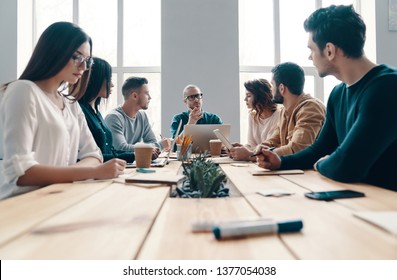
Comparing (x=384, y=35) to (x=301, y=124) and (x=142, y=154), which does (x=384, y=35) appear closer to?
(x=301, y=124)

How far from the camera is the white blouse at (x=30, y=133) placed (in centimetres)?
110

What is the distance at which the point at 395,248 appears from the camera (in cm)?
48

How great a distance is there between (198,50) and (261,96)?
1.58 metres

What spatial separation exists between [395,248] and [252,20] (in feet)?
15.2

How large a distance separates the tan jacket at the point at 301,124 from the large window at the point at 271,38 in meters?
2.32

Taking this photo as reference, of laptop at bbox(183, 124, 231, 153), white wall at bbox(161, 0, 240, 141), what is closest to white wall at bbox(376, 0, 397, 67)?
white wall at bbox(161, 0, 240, 141)

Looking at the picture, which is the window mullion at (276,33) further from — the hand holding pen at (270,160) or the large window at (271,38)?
the hand holding pen at (270,160)

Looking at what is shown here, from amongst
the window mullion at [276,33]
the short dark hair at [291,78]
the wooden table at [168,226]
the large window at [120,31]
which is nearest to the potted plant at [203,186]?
the wooden table at [168,226]

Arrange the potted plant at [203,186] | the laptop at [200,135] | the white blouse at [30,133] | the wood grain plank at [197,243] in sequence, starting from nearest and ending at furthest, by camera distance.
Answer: the wood grain plank at [197,243] < the potted plant at [203,186] < the white blouse at [30,133] < the laptop at [200,135]

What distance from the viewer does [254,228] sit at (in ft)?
1.76

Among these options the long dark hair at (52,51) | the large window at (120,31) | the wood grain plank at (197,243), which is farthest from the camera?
the large window at (120,31)

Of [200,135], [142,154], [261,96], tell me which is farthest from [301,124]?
[261,96]
